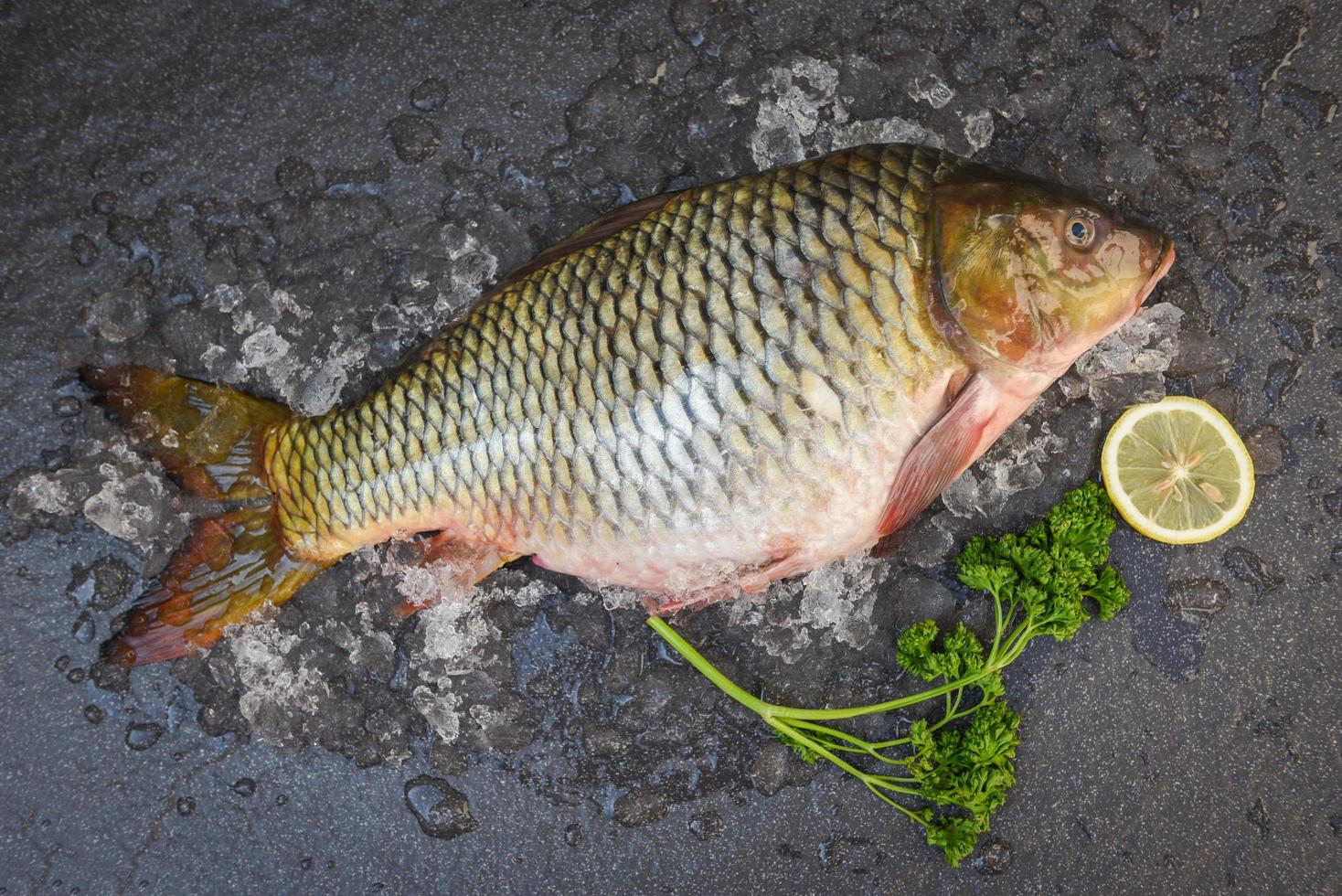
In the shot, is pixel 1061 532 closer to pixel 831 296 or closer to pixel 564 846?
pixel 831 296

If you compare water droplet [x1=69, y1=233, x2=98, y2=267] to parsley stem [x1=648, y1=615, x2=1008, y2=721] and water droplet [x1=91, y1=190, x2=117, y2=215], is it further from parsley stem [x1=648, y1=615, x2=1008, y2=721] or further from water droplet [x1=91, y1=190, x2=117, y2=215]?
parsley stem [x1=648, y1=615, x2=1008, y2=721]

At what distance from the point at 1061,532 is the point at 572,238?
142cm

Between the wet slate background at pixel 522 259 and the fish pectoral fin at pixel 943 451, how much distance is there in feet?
1.46

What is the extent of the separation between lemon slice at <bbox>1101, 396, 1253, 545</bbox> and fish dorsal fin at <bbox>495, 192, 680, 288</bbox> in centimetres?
132

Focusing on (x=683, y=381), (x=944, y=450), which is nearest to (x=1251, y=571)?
(x=944, y=450)

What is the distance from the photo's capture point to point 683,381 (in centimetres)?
188

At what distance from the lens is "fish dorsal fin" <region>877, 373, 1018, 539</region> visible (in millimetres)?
1902

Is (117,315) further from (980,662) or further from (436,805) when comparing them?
(980,662)

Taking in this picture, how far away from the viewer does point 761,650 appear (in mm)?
2430

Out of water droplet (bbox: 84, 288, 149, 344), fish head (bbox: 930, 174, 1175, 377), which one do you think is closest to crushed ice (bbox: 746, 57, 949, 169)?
fish head (bbox: 930, 174, 1175, 377)

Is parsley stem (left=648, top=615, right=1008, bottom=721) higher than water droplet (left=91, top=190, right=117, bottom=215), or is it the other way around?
water droplet (left=91, top=190, right=117, bottom=215)

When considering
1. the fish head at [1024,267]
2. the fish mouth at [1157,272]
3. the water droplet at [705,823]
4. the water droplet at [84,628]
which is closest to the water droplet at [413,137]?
the fish head at [1024,267]

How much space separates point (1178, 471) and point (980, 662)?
2.31 ft

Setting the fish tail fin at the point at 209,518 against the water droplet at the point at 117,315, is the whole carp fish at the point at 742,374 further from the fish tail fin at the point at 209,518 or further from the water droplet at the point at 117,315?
the water droplet at the point at 117,315
